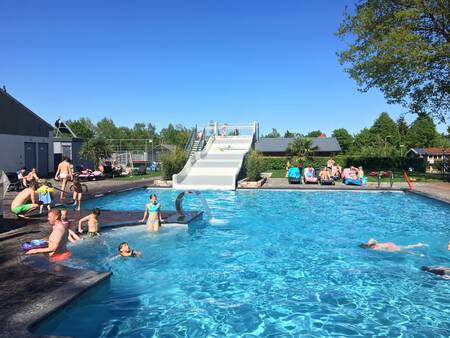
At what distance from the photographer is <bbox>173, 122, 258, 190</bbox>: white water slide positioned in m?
22.0

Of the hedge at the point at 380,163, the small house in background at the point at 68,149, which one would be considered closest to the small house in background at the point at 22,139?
the small house in background at the point at 68,149

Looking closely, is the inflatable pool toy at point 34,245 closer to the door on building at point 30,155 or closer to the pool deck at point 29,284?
the pool deck at point 29,284

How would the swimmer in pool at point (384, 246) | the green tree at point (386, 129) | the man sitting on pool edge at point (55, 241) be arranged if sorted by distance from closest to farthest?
the man sitting on pool edge at point (55, 241), the swimmer in pool at point (384, 246), the green tree at point (386, 129)

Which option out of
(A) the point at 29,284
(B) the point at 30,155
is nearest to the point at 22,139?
(B) the point at 30,155

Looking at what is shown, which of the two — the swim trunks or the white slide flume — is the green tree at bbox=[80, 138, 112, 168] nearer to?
the white slide flume

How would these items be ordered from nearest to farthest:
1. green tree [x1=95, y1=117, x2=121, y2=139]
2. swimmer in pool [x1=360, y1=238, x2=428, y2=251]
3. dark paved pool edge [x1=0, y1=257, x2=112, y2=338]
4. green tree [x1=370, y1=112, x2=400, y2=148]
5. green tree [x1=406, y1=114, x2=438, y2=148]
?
1. dark paved pool edge [x1=0, y1=257, x2=112, y2=338]
2. swimmer in pool [x1=360, y1=238, x2=428, y2=251]
3. green tree [x1=406, y1=114, x2=438, y2=148]
4. green tree [x1=370, y1=112, x2=400, y2=148]
5. green tree [x1=95, y1=117, x2=121, y2=139]

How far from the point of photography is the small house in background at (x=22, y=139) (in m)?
23.0

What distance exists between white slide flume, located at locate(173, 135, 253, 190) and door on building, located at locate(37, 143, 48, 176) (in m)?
10.1

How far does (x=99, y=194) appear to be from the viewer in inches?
675

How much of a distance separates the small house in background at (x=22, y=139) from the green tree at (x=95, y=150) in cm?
246

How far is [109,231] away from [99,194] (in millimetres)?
7524

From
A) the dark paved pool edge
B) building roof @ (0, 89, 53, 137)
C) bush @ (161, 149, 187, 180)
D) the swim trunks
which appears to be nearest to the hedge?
bush @ (161, 149, 187, 180)

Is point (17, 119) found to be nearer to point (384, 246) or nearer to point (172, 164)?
point (172, 164)

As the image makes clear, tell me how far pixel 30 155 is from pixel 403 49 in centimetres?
2367
